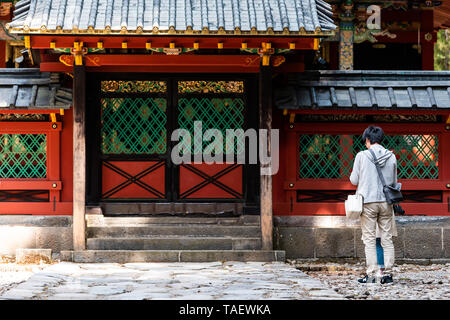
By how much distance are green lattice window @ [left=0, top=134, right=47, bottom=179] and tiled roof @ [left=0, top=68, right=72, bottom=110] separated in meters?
0.77

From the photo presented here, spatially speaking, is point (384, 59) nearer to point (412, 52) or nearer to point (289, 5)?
point (412, 52)

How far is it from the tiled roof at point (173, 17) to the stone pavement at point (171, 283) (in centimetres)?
375

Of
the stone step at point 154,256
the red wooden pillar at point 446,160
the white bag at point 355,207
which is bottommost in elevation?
the stone step at point 154,256

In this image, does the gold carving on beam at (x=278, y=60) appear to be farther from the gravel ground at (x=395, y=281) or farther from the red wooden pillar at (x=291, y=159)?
the gravel ground at (x=395, y=281)

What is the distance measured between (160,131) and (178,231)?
191 cm

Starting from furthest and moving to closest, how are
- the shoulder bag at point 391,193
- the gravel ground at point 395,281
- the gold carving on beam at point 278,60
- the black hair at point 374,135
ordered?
the gold carving on beam at point 278,60 < the black hair at point 374,135 < the shoulder bag at point 391,193 < the gravel ground at point 395,281

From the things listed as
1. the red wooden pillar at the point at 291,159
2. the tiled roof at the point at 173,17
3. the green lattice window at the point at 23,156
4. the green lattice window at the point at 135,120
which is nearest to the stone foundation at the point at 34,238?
the green lattice window at the point at 23,156

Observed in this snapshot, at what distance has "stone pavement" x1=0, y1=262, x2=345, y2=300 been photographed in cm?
Answer: 927

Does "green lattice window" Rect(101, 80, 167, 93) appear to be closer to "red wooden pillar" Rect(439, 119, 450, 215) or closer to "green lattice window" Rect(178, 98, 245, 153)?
"green lattice window" Rect(178, 98, 245, 153)

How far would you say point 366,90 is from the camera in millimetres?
14039

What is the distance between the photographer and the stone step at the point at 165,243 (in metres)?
13.1

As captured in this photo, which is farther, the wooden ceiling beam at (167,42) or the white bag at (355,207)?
the wooden ceiling beam at (167,42)

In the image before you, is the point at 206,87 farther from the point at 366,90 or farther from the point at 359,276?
the point at 359,276

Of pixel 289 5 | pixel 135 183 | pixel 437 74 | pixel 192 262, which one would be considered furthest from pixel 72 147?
pixel 437 74
